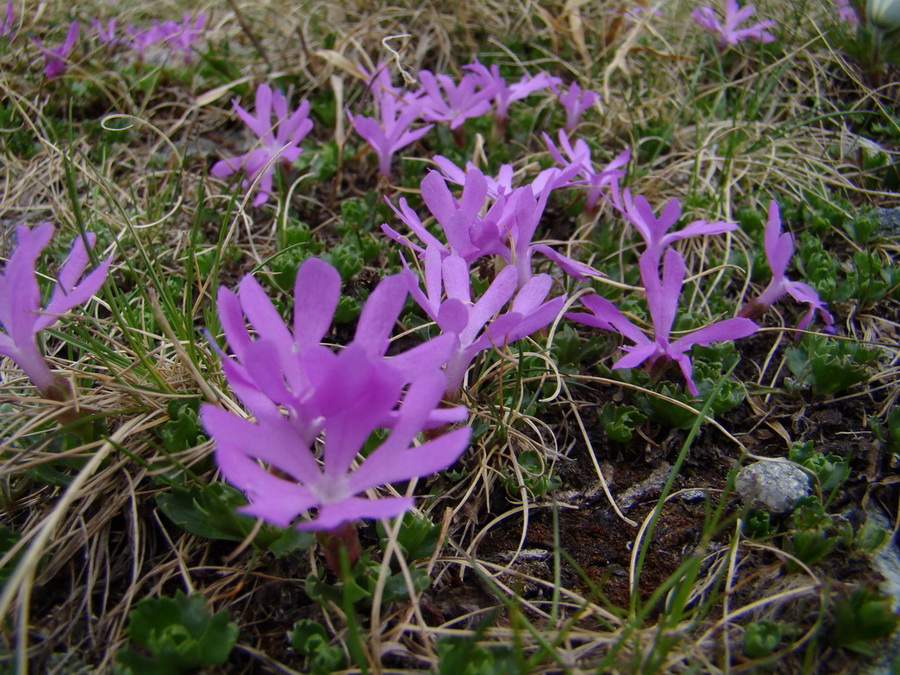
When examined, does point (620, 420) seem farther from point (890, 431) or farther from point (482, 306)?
point (890, 431)

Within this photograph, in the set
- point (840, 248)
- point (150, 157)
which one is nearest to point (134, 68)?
point (150, 157)

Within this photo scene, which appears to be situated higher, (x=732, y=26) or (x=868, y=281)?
(x=732, y=26)

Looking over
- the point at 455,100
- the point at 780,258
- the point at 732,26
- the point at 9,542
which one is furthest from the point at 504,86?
the point at 9,542

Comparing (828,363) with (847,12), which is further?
(847,12)

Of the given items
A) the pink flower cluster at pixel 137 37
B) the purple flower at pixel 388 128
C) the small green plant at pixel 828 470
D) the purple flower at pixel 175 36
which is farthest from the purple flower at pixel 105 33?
the small green plant at pixel 828 470

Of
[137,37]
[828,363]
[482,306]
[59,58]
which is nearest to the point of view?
[482,306]

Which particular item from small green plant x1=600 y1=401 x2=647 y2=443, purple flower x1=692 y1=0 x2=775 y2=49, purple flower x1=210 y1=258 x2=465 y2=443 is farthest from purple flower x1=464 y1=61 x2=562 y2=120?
purple flower x1=210 y1=258 x2=465 y2=443
